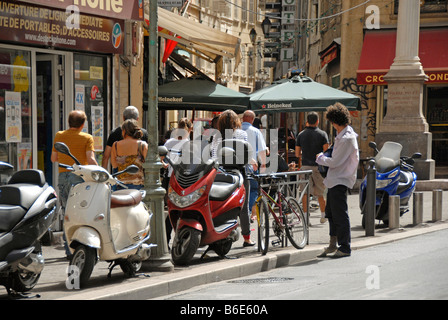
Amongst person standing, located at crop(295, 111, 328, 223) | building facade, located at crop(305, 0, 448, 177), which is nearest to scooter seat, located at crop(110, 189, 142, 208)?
person standing, located at crop(295, 111, 328, 223)

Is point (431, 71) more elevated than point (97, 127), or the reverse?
point (431, 71)

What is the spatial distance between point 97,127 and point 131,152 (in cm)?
323

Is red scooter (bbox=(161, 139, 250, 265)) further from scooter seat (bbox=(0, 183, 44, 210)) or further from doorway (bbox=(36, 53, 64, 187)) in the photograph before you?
doorway (bbox=(36, 53, 64, 187))

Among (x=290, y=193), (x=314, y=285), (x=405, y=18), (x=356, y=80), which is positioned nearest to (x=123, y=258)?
(x=314, y=285)

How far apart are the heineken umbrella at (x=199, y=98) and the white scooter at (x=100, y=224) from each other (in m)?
7.91

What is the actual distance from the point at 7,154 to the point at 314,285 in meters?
5.13

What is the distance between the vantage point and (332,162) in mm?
10070

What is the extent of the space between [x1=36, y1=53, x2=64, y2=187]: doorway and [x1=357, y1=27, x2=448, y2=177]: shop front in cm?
1523

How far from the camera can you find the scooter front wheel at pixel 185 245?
29.3 feet

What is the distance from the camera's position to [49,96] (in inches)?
479

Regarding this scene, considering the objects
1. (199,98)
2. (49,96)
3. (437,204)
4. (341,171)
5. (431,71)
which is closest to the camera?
(341,171)

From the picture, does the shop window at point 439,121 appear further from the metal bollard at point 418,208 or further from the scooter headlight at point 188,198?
the scooter headlight at point 188,198

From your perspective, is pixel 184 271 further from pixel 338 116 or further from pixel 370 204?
pixel 370 204

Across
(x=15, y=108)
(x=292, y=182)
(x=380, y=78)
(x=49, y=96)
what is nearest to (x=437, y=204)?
(x=292, y=182)
